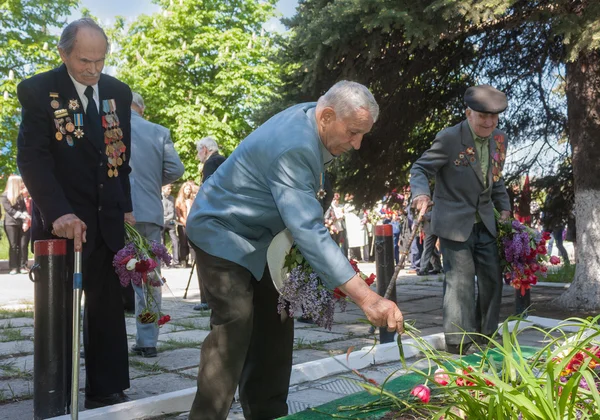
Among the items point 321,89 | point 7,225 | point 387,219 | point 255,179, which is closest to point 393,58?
point 321,89

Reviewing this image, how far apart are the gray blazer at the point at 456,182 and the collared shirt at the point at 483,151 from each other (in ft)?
0.09

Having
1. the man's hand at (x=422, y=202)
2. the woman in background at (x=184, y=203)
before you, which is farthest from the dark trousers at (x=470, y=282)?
the woman in background at (x=184, y=203)

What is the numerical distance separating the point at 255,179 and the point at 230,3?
101 ft

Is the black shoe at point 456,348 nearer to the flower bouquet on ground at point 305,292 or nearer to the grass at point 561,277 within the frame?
the flower bouquet on ground at point 305,292

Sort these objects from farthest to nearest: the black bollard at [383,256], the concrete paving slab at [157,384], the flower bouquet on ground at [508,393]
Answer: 1. the black bollard at [383,256]
2. the concrete paving slab at [157,384]
3. the flower bouquet on ground at [508,393]

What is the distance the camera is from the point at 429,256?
48.9 feet

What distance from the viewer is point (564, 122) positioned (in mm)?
9211

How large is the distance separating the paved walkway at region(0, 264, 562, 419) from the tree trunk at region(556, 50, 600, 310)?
0.87 meters

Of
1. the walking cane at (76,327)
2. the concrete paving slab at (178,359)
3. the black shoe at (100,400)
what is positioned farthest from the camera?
the concrete paving slab at (178,359)

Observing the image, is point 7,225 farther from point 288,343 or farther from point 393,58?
point 288,343

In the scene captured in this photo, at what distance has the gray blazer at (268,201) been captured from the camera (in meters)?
2.82

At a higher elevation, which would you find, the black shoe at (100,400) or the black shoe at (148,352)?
the black shoe at (148,352)

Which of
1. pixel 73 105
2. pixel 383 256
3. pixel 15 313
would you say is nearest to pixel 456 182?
pixel 383 256

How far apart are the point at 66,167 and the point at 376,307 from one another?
2160mm
